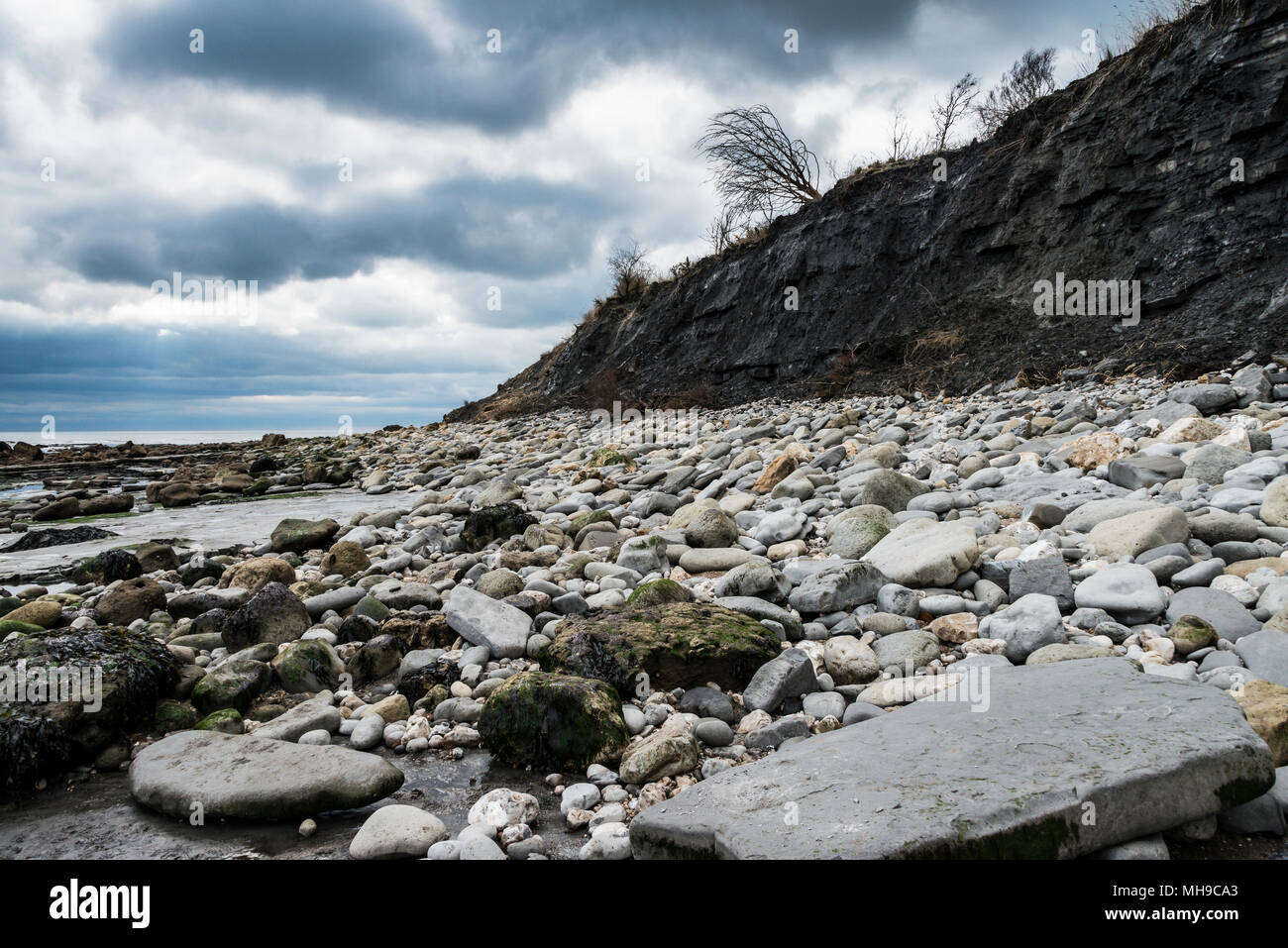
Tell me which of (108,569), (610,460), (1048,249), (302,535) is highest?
(1048,249)

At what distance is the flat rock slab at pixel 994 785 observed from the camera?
1.70 meters

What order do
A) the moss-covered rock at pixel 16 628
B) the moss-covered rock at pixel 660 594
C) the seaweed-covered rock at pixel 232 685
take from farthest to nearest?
the moss-covered rock at pixel 16 628 < the moss-covered rock at pixel 660 594 < the seaweed-covered rock at pixel 232 685

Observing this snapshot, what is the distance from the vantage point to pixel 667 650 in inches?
123

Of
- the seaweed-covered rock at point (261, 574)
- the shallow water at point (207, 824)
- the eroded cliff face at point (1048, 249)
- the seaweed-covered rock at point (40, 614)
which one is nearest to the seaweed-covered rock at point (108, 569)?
the seaweed-covered rock at point (40, 614)

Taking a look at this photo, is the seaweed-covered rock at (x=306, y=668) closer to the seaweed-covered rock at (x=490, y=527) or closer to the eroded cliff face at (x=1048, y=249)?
the seaweed-covered rock at (x=490, y=527)

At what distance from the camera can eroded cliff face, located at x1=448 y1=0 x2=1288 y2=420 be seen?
8883 mm

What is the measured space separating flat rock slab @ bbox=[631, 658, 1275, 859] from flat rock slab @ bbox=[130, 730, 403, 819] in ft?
3.44

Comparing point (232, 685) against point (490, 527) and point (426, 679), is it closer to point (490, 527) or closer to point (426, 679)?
point (426, 679)

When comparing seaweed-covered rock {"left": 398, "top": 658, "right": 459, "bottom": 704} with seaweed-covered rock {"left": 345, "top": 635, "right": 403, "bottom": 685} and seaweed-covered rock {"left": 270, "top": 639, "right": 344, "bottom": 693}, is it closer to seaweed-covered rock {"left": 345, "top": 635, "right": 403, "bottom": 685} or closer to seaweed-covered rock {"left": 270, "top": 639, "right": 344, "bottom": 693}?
seaweed-covered rock {"left": 345, "top": 635, "right": 403, "bottom": 685}

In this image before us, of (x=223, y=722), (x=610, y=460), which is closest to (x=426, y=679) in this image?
(x=223, y=722)

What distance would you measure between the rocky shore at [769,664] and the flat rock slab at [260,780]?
0.03ft

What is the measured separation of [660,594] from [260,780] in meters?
2.02

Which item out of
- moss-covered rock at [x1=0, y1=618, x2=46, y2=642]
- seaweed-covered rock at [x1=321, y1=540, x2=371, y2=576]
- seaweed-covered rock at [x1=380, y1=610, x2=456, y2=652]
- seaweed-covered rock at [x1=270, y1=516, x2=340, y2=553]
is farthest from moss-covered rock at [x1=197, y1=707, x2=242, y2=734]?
seaweed-covered rock at [x1=270, y1=516, x2=340, y2=553]
